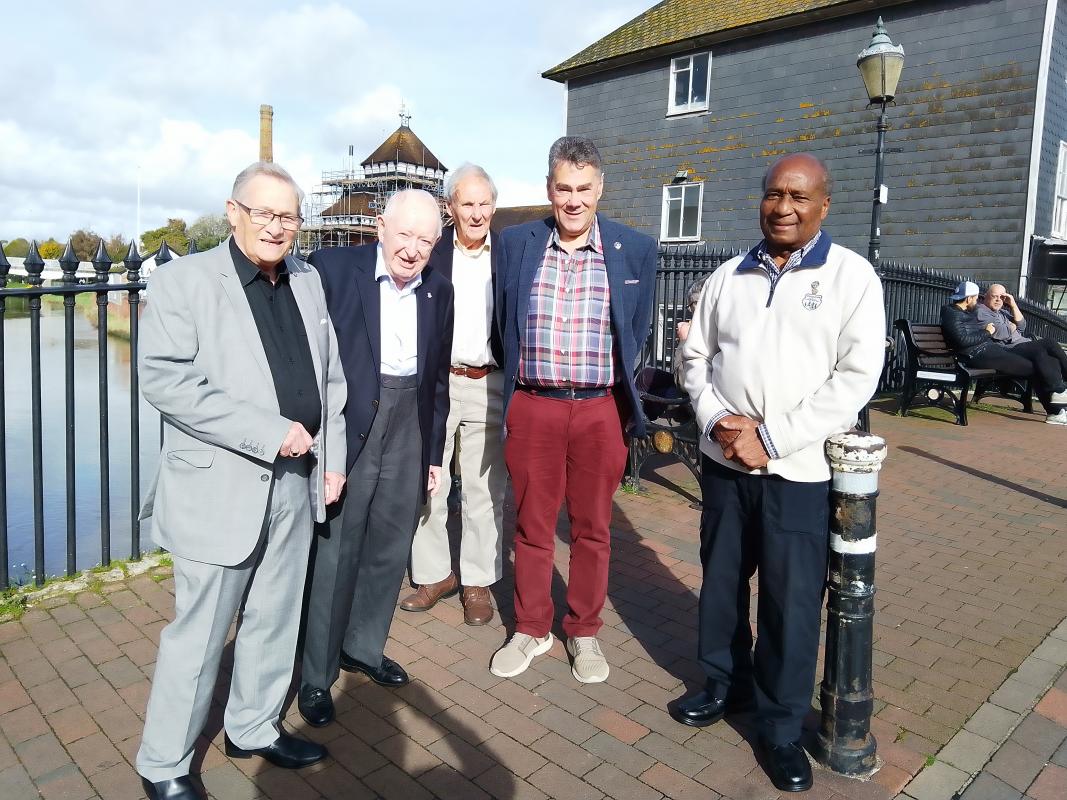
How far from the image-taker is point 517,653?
3465mm

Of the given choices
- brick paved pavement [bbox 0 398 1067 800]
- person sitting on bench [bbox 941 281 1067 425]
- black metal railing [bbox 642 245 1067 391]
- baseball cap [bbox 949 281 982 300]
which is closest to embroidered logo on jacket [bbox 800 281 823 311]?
brick paved pavement [bbox 0 398 1067 800]

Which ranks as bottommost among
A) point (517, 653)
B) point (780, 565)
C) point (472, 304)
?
point (517, 653)

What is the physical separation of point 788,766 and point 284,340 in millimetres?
2144

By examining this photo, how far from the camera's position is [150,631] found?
363 centimetres

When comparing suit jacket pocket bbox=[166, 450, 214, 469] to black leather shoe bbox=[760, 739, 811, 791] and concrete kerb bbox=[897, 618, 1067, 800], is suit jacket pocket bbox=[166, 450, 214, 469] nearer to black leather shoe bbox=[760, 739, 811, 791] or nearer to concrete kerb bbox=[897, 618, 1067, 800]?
black leather shoe bbox=[760, 739, 811, 791]

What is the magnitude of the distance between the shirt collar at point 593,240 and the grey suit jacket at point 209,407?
138 cm

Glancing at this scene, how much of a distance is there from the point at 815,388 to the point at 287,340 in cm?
172

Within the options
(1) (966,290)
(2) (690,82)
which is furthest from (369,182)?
(1) (966,290)

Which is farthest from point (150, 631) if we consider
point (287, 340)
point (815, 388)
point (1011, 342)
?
point (1011, 342)

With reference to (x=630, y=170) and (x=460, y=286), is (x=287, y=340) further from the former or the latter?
(x=630, y=170)

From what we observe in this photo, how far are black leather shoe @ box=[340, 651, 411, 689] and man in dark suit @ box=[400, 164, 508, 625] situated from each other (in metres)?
0.63

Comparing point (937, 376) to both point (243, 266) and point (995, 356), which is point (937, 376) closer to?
point (995, 356)

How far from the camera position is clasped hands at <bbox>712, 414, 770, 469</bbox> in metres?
2.67

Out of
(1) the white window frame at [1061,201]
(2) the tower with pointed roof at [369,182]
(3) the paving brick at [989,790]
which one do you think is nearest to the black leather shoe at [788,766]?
(3) the paving brick at [989,790]
